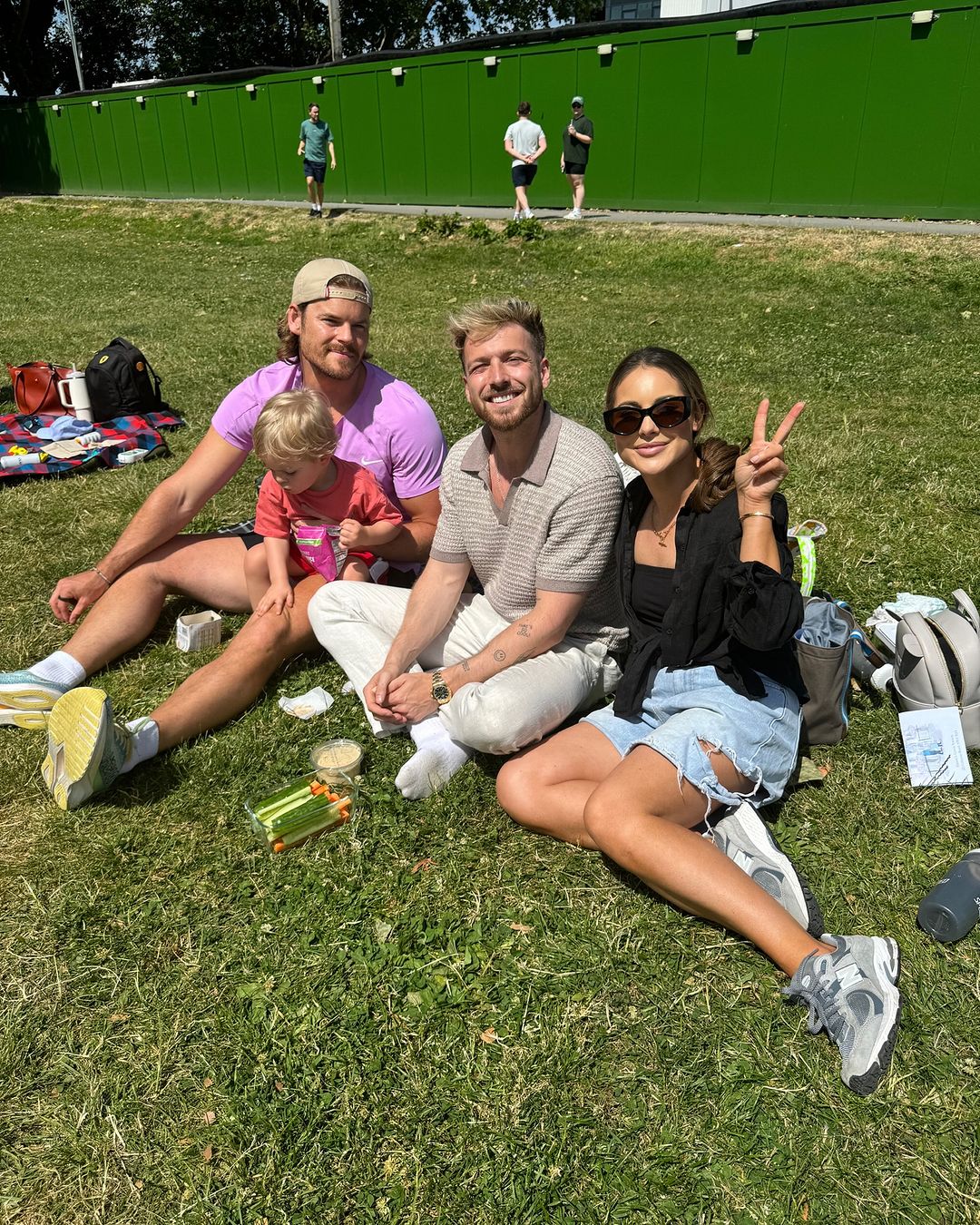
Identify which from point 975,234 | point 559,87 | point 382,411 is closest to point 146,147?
point 559,87

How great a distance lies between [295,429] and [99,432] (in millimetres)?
3868

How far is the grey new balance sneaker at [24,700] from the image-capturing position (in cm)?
350

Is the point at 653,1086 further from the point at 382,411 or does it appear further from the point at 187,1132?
the point at 382,411

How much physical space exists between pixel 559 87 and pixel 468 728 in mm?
19427

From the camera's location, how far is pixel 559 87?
18.9m

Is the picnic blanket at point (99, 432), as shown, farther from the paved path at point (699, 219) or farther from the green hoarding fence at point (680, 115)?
the green hoarding fence at point (680, 115)

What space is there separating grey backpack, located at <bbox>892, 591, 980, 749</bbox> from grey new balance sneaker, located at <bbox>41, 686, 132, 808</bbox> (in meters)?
2.72

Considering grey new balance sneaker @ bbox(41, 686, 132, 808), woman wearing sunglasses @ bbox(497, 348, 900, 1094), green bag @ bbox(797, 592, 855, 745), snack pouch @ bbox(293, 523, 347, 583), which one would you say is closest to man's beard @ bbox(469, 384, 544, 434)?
woman wearing sunglasses @ bbox(497, 348, 900, 1094)

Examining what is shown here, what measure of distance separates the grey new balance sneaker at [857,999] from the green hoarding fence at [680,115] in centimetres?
1637

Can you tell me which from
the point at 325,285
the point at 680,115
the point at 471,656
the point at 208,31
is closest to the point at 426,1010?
the point at 471,656

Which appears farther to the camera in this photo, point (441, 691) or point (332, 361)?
point (332, 361)

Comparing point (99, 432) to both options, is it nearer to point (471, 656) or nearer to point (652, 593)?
point (471, 656)

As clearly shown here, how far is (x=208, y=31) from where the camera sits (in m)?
41.9

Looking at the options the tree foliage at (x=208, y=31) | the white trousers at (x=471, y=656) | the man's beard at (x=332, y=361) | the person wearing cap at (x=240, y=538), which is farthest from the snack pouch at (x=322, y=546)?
the tree foliage at (x=208, y=31)
